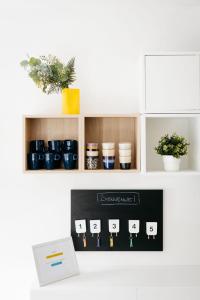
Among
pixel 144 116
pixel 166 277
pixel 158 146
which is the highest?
pixel 144 116

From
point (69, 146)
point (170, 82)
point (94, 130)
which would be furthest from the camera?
point (94, 130)

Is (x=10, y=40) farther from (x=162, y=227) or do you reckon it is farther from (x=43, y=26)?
(x=162, y=227)

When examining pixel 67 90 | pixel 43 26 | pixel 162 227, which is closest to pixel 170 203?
pixel 162 227

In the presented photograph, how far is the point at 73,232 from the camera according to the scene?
2447mm

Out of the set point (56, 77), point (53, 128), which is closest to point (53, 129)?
point (53, 128)

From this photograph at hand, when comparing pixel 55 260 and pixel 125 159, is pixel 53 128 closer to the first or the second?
pixel 125 159

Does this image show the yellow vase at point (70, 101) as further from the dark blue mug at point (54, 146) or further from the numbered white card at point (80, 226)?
the numbered white card at point (80, 226)

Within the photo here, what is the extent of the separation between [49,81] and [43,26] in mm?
459

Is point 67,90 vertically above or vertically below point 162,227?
above

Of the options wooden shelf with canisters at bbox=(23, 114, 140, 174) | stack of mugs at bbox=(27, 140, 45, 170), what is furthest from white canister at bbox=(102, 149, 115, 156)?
stack of mugs at bbox=(27, 140, 45, 170)

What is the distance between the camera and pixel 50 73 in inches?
86.7

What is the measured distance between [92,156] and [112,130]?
0.27m

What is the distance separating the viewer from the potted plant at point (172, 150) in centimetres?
224

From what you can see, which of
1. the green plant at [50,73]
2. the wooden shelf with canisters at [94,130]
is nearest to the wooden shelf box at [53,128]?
the wooden shelf with canisters at [94,130]
